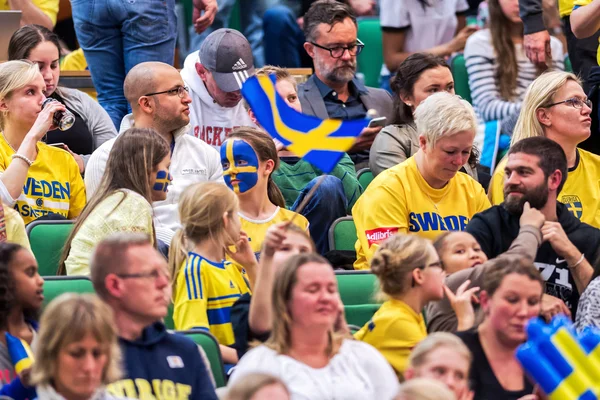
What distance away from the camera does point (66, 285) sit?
182 inches

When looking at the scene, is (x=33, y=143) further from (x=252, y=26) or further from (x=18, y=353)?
(x=252, y=26)

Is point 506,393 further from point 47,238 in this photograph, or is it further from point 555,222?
point 47,238

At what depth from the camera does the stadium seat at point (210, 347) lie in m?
4.36

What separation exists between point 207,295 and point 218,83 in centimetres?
211

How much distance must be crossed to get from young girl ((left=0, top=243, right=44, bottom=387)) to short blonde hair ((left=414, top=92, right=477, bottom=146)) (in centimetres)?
220

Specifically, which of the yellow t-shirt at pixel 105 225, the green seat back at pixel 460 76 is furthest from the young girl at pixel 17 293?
the green seat back at pixel 460 76

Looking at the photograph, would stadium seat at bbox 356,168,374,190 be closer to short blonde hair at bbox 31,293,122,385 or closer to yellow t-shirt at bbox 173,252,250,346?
yellow t-shirt at bbox 173,252,250,346

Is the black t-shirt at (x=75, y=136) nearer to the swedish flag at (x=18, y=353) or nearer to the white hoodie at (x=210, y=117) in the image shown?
the white hoodie at (x=210, y=117)

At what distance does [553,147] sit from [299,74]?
273cm

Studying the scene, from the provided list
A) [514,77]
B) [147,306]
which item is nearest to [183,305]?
[147,306]

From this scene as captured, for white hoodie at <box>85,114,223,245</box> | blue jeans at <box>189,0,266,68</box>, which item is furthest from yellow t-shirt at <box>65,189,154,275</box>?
blue jeans at <box>189,0,266,68</box>

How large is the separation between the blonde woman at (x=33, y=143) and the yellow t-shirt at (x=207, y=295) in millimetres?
1148

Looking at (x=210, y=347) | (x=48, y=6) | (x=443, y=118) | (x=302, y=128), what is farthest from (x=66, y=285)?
(x=48, y=6)

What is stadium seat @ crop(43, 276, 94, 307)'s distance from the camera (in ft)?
15.0
